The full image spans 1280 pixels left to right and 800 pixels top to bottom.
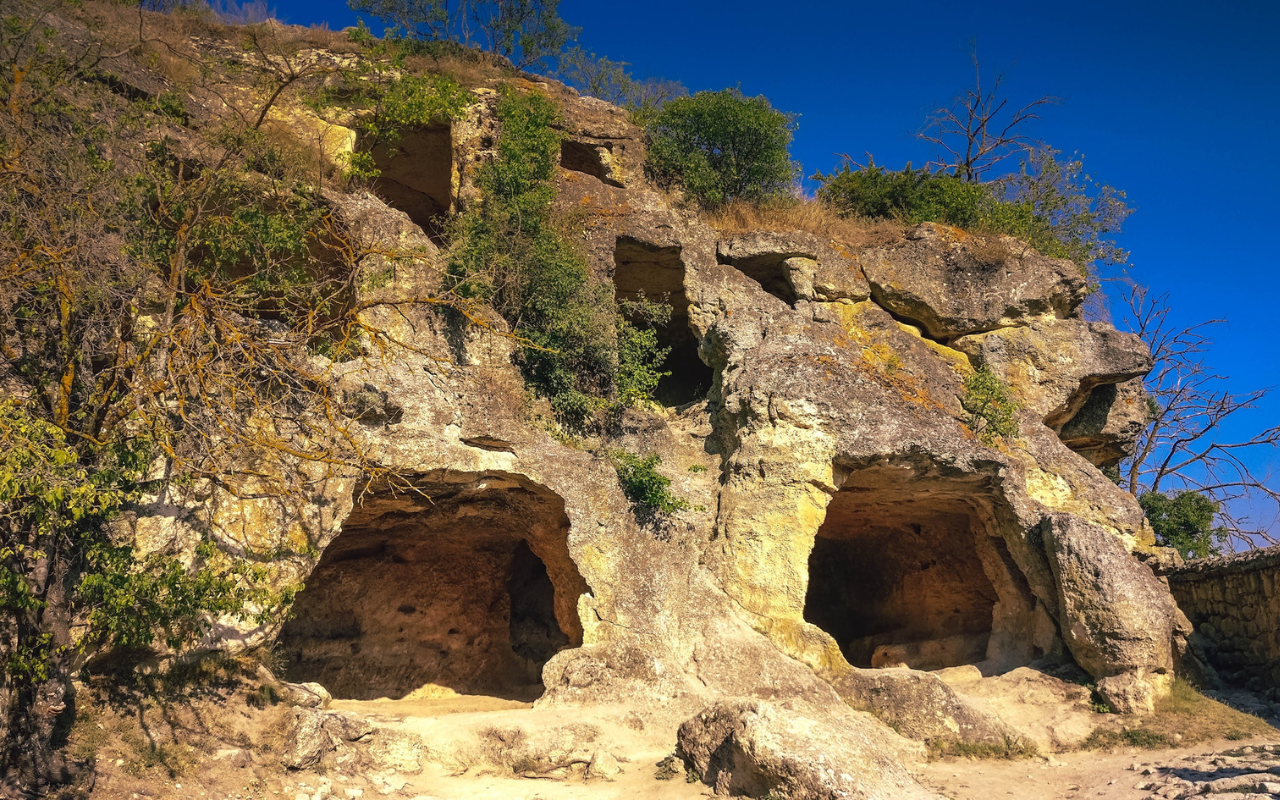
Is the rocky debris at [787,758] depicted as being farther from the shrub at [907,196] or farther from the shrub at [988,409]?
the shrub at [907,196]

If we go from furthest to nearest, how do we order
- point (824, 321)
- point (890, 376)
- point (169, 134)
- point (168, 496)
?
point (824, 321), point (890, 376), point (169, 134), point (168, 496)

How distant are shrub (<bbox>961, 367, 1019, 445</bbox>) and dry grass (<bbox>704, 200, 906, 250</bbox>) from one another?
115 inches

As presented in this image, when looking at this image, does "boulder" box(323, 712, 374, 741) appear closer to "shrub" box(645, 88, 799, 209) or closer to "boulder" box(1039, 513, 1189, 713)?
"boulder" box(1039, 513, 1189, 713)

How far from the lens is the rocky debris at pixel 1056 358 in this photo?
13109mm

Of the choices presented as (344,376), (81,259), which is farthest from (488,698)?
(81,259)

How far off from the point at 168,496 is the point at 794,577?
20.7 ft

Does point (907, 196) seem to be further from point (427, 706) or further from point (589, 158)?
point (427, 706)

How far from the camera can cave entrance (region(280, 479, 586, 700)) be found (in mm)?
11023

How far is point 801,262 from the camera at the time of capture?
13.1m

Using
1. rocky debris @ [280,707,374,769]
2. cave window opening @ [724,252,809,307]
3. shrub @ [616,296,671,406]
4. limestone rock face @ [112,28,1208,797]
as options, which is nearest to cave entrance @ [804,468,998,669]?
limestone rock face @ [112,28,1208,797]

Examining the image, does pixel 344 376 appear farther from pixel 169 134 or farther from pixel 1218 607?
pixel 1218 607

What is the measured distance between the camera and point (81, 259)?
7.11 m

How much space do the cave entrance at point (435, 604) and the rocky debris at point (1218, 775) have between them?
593cm

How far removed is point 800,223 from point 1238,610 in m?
7.75
